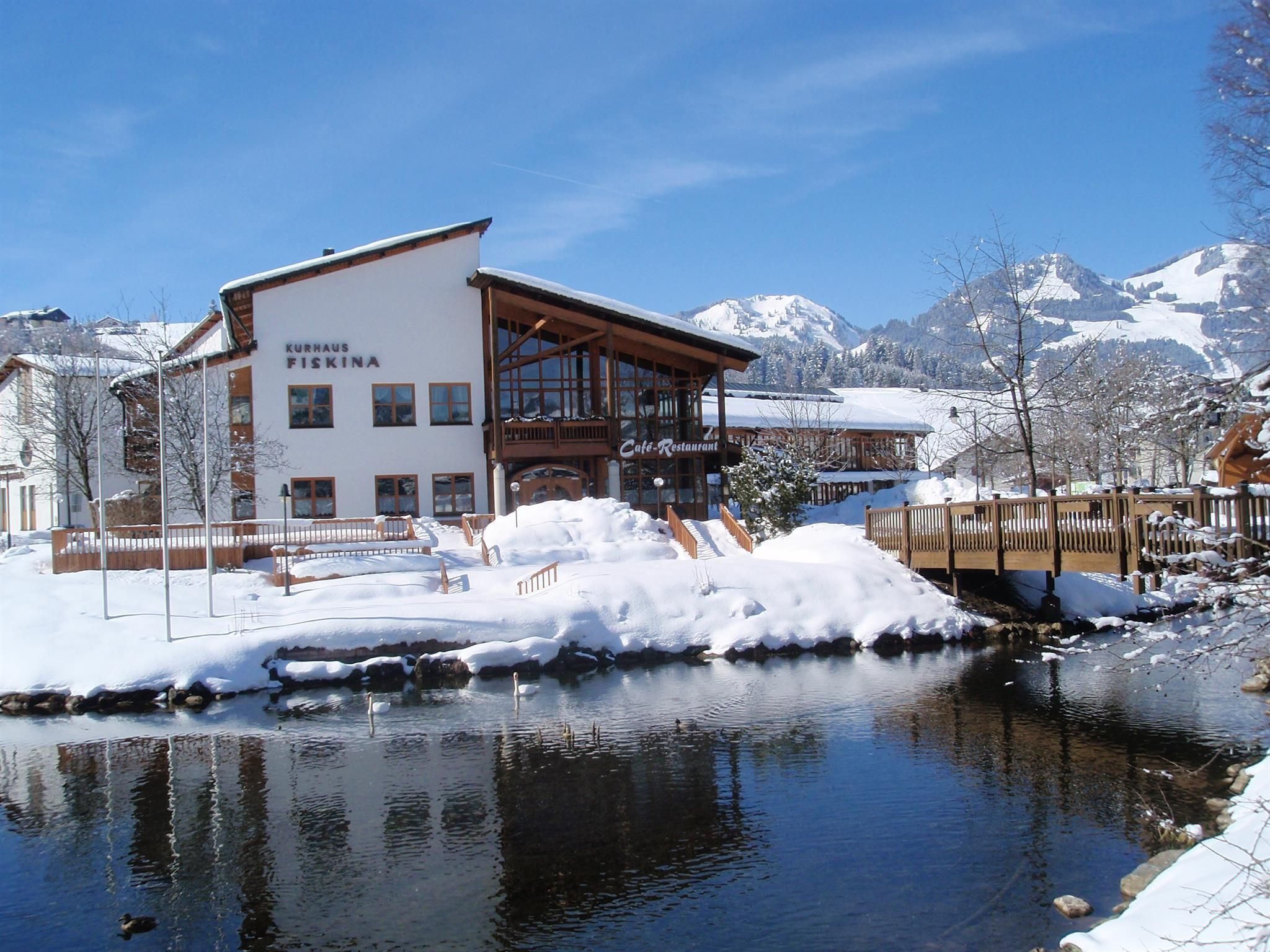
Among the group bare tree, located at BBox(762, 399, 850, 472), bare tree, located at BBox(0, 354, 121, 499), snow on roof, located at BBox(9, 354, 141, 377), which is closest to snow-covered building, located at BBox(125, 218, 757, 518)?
bare tree, located at BBox(0, 354, 121, 499)

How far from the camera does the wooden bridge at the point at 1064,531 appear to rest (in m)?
17.8

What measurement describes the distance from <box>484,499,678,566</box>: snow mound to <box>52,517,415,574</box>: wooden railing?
359cm

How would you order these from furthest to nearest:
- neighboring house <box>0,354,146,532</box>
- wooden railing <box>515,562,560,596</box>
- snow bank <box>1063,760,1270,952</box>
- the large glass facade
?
1. neighboring house <box>0,354,146,532</box>
2. the large glass facade
3. wooden railing <box>515,562,560,596</box>
4. snow bank <box>1063,760,1270,952</box>

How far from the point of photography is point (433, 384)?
142 feet

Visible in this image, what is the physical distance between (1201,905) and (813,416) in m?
56.0

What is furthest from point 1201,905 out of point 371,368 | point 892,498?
point 892,498

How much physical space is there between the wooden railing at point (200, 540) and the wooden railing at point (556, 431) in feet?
21.9

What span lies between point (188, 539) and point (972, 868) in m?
28.2

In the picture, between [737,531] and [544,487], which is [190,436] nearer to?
[544,487]

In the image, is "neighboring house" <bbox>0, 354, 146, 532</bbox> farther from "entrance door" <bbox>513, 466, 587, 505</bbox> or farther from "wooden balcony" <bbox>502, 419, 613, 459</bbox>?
"wooden balcony" <bbox>502, 419, 613, 459</bbox>

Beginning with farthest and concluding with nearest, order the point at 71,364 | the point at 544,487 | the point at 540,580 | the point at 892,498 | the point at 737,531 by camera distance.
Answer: the point at 892,498 → the point at 71,364 → the point at 544,487 → the point at 737,531 → the point at 540,580

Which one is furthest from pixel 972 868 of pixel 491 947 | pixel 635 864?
pixel 491 947

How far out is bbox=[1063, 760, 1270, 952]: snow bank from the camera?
867cm

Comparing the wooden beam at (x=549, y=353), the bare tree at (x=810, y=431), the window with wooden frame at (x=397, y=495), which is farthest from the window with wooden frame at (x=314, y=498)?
the bare tree at (x=810, y=431)
